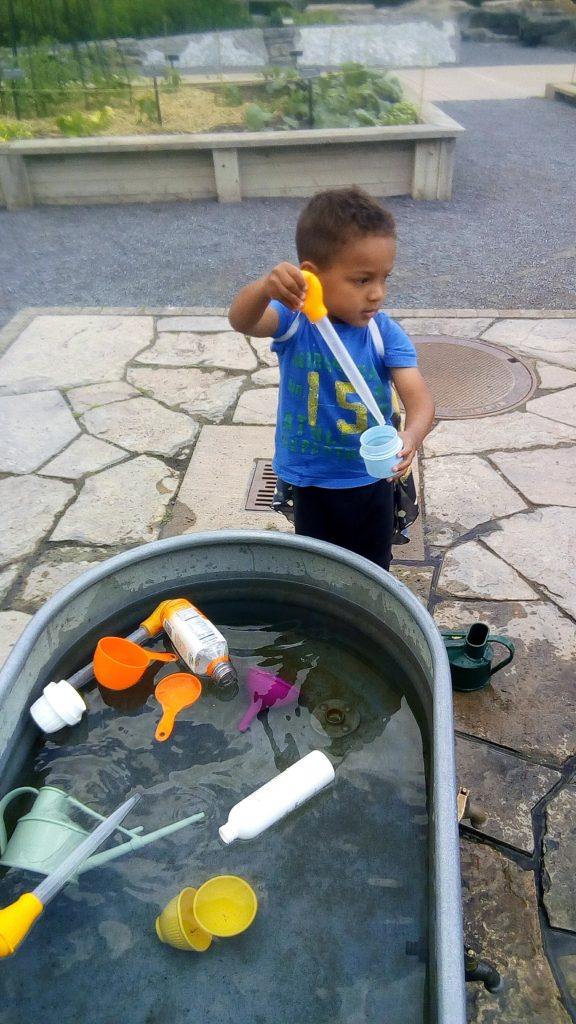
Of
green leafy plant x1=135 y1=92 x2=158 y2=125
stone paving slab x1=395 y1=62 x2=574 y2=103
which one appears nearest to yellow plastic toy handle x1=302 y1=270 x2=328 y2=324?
green leafy plant x1=135 y1=92 x2=158 y2=125

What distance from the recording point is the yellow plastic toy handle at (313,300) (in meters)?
1.49

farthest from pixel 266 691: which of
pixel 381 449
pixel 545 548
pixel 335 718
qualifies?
pixel 545 548

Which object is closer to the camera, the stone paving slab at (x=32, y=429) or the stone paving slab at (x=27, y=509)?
the stone paving slab at (x=27, y=509)

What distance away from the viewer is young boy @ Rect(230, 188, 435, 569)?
64.9 inches

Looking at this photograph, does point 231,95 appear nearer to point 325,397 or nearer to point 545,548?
point 545,548

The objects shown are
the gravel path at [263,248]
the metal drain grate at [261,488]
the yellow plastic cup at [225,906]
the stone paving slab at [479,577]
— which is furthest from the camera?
the gravel path at [263,248]

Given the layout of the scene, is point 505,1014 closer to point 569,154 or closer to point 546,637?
point 546,637

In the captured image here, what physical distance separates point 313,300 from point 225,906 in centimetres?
116

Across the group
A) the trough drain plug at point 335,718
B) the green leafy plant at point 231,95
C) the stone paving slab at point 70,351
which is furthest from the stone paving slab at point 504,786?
the green leafy plant at point 231,95

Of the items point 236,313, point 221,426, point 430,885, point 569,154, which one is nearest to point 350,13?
point 569,154

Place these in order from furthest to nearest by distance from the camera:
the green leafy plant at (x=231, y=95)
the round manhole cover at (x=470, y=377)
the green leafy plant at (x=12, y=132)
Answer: the green leafy plant at (x=231, y=95) → the green leafy plant at (x=12, y=132) → the round manhole cover at (x=470, y=377)

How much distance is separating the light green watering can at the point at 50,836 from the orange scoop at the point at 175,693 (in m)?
0.26

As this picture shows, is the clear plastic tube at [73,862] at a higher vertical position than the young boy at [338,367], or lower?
lower

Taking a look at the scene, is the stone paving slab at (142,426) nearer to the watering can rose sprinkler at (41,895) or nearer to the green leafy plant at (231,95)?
the watering can rose sprinkler at (41,895)
